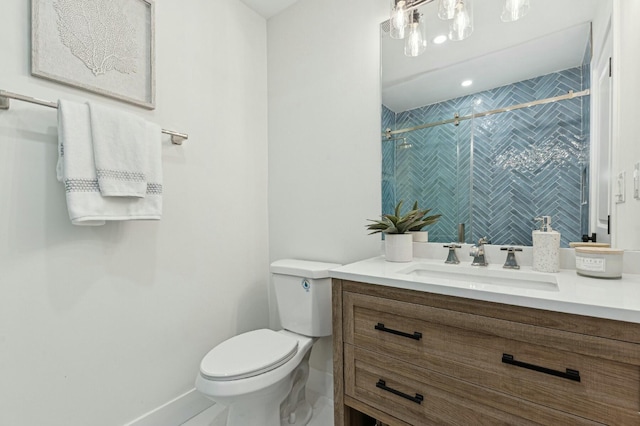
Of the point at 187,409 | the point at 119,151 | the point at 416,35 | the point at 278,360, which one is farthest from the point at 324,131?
the point at 187,409

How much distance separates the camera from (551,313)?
0.77 metres

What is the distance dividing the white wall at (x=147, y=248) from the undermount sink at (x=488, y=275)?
111cm

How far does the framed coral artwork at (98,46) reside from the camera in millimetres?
1123

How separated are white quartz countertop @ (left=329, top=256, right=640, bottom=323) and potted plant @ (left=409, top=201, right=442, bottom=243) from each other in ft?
0.37

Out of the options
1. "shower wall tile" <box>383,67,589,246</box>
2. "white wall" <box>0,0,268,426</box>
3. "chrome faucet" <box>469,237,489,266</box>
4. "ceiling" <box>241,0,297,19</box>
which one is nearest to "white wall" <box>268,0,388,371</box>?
"ceiling" <box>241,0,297,19</box>

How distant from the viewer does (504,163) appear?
1230 millimetres

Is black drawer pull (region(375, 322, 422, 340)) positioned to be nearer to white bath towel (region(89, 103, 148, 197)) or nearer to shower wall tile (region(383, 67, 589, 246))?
shower wall tile (region(383, 67, 589, 246))

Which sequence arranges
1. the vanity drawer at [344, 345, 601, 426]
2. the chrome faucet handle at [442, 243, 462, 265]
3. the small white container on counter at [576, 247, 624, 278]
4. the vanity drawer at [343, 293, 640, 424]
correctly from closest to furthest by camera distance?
the vanity drawer at [343, 293, 640, 424]
the vanity drawer at [344, 345, 601, 426]
the small white container on counter at [576, 247, 624, 278]
the chrome faucet handle at [442, 243, 462, 265]

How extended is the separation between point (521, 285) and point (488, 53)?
1.00 metres

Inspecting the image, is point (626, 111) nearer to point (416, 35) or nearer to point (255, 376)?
point (416, 35)

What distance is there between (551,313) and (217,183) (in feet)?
5.25

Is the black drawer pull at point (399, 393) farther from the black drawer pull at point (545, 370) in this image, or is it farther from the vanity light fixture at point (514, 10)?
the vanity light fixture at point (514, 10)

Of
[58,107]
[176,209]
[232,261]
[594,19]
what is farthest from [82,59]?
[594,19]

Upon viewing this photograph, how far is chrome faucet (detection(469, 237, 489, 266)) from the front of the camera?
1.24m
